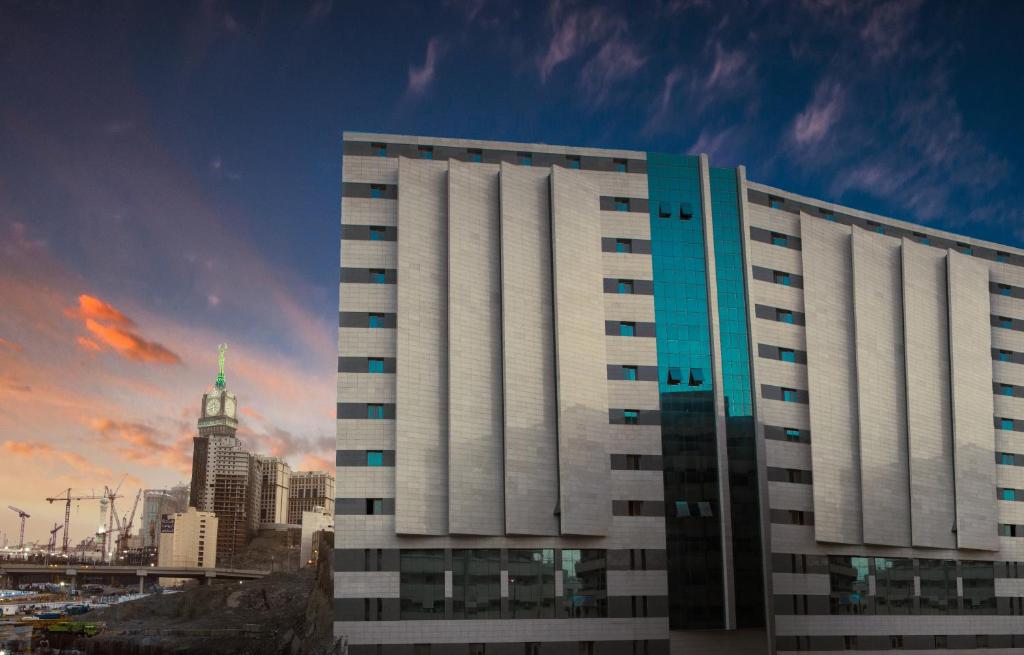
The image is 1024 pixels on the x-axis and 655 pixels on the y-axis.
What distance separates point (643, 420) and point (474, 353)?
12122 mm

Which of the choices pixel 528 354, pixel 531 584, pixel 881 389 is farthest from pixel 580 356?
pixel 881 389

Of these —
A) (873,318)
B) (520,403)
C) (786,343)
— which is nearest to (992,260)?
(873,318)

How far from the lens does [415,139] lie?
62.6m

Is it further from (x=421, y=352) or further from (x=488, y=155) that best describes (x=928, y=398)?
(x=421, y=352)

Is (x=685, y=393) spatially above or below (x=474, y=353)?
below

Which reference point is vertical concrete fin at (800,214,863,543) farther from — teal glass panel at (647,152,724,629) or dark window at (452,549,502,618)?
dark window at (452,549,502,618)

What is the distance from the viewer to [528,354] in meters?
58.3

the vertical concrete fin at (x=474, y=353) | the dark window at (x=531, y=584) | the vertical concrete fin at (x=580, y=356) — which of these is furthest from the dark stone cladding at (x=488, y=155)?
the dark window at (x=531, y=584)

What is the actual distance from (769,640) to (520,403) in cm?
2266

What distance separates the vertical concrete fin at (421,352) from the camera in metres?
55.3

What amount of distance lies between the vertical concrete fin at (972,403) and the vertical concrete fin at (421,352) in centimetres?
4039

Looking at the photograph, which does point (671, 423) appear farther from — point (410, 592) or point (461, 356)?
point (410, 592)

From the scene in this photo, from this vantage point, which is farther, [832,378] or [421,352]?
[832,378]

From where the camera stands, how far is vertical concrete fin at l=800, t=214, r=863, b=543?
63.8 m
